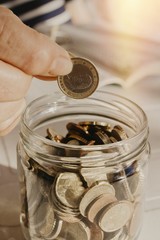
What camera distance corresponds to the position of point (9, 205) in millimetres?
585

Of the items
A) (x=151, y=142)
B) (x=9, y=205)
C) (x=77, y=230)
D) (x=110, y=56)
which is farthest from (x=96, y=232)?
(x=110, y=56)

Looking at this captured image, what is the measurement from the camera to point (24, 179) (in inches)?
21.0

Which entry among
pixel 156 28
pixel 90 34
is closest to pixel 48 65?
pixel 90 34

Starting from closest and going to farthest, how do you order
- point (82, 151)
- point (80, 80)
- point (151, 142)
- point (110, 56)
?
1. point (82, 151)
2. point (80, 80)
3. point (151, 142)
4. point (110, 56)

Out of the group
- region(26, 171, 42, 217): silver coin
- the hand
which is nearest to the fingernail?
the hand

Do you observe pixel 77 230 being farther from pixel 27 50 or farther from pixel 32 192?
pixel 27 50

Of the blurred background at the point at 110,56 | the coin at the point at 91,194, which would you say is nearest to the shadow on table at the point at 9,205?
the blurred background at the point at 110,56

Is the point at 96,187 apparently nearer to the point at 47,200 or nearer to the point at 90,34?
the point at 47,200

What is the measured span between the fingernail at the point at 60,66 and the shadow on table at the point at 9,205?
0.57ft

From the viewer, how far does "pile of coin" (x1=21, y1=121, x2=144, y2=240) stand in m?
0.48

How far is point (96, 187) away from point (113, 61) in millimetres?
566

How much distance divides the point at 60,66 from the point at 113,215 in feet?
0.49

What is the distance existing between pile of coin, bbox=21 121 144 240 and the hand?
0.07 m

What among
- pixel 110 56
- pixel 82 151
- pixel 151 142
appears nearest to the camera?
pixel 82 151
